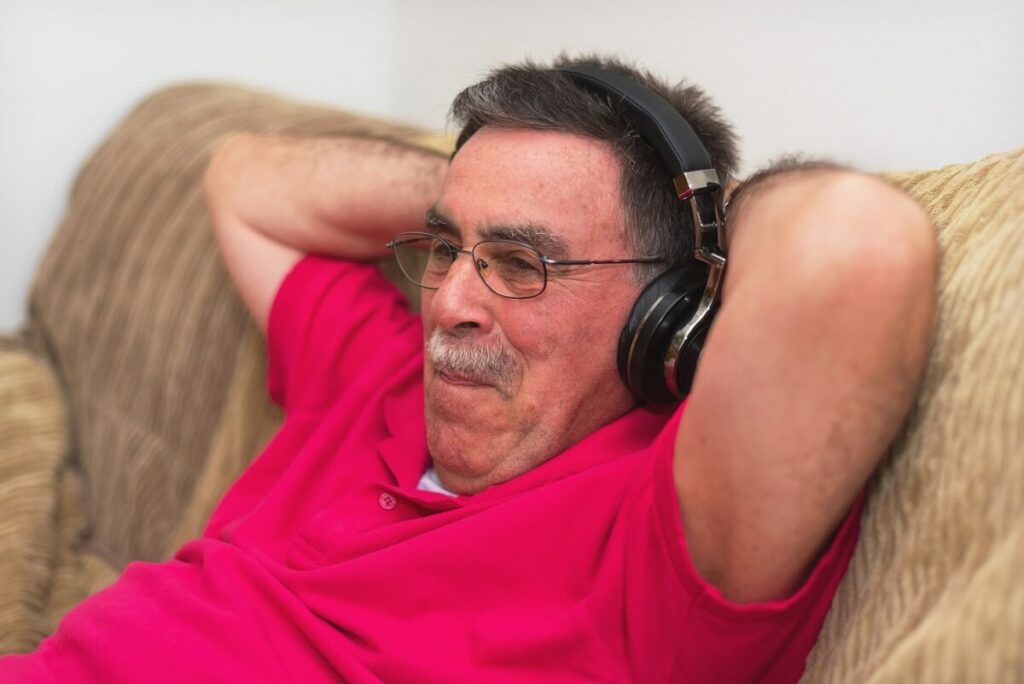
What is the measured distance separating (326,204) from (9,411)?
70 centimetres

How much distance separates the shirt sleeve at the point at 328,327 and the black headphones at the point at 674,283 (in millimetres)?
421

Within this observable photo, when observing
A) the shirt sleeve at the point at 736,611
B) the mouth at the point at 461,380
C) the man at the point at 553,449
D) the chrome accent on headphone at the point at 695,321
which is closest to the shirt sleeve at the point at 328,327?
the man at the point at 553,449

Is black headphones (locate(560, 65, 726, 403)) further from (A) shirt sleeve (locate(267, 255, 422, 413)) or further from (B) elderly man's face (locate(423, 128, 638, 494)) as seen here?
(A) shirt sleeve (locate(267, 255, 422, 413))

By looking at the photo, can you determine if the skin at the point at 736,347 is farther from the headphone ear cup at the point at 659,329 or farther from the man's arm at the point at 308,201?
the man's arm at the point at 308,201

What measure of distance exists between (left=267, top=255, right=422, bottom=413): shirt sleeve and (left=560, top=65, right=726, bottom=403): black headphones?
1.38ft

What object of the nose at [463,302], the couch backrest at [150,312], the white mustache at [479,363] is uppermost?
the nose at [463,302]

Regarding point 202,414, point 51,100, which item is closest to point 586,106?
point 202,414

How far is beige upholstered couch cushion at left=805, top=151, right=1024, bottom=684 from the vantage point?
0.64 metres

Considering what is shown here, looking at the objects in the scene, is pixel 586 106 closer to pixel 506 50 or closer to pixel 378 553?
pixel 378 553

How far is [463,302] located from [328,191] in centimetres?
47

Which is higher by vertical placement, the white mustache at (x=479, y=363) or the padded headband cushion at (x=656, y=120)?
the padded headband cushion at (x=656, y=120)

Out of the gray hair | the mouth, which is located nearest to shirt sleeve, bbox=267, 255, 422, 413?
the mouth

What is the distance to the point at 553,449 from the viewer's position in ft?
3.48

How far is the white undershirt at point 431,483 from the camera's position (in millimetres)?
1129
